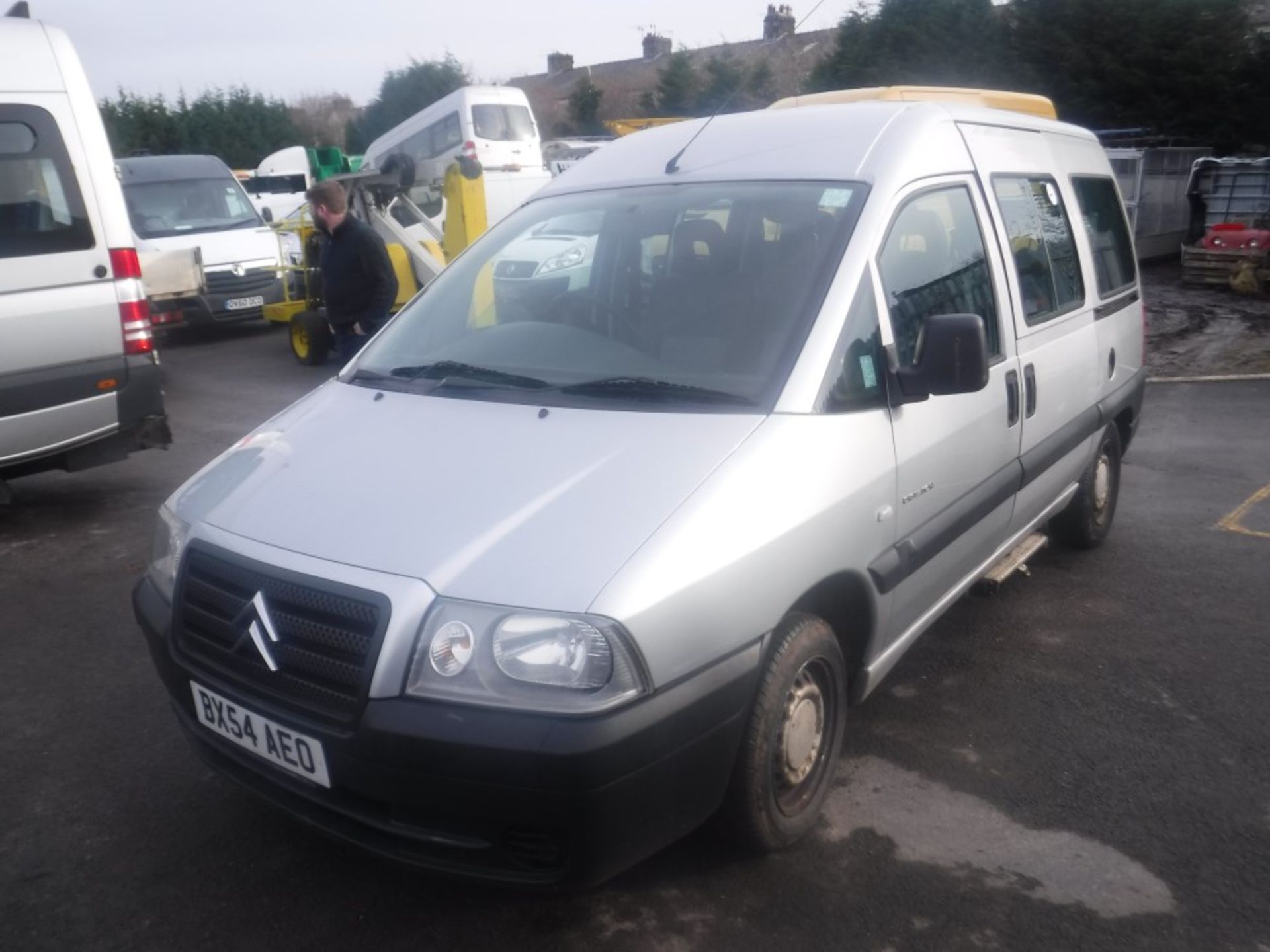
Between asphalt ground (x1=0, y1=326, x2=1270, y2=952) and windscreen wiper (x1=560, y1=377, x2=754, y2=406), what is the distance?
34.3 inches

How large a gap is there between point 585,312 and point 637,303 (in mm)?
186

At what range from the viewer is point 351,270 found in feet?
24.2

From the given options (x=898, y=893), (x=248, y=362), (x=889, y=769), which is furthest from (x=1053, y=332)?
(x=248, y=362)

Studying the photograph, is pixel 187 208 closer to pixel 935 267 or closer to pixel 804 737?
pixel 935 267

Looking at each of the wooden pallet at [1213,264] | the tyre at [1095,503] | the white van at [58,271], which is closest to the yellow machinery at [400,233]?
the white van at [58,271]

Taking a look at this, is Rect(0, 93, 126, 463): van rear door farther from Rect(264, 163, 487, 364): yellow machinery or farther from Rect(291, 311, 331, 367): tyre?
Rect(291, 311, 331, 367): tyre

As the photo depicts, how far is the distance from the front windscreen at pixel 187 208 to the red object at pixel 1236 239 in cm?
1322

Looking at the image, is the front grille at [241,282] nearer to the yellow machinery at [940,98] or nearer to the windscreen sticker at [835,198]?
the yellow machinery at [940,98]

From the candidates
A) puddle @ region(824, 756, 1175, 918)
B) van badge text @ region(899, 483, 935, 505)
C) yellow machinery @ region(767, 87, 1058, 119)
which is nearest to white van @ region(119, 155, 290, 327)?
yellow machinery @ region(767, 87, 1058, 119)

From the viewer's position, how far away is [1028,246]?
4496mm

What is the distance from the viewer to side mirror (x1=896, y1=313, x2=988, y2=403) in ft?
10.8

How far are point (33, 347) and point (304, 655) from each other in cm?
414

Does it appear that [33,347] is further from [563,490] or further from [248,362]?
[248,362]

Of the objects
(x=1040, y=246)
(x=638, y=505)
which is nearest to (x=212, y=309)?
(x=1040, y=246)
